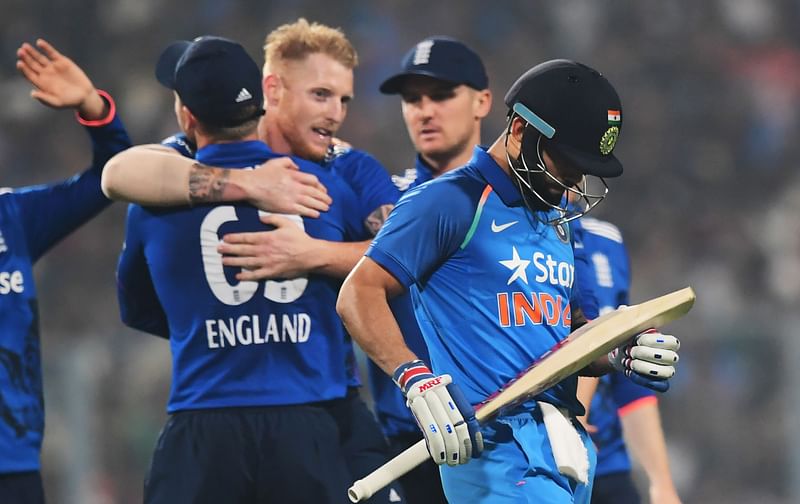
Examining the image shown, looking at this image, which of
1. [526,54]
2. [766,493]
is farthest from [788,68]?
[766,493]

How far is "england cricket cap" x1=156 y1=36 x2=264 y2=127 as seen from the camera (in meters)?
4.10

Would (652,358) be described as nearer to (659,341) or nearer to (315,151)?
(659,341)

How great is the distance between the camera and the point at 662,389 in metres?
3.57

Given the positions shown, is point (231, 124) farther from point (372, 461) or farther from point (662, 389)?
point (662, 389)

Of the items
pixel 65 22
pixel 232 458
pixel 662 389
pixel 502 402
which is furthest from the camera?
pixel 65 22

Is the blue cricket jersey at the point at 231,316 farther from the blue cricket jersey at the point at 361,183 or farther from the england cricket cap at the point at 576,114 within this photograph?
the england cricket cap at the point at 576,114

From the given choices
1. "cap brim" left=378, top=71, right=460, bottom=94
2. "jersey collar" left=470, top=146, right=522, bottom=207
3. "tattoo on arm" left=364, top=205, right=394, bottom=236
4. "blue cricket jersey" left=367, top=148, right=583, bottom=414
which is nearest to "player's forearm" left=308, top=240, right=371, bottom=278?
"tattoo on arm" left=364, top=205, right=394, bottom=236

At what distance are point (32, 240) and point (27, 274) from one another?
17cm

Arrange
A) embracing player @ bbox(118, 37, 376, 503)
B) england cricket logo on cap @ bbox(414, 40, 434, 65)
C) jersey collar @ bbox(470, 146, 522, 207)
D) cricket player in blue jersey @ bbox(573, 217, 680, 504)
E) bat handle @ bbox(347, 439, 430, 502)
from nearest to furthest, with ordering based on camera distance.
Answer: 1. bat handle @ bbox(347, 439, 430, 502)
2. jersey collar @ bbox(470, 146, 522, 207)
3. embracing player @ bbox(118, 37, 376, 503)
4. england cricket logo on cap @ bbox(414, 40, 434, 65)
5. cricket player in blue jersey @ bbox(573, 217, 680, 504)

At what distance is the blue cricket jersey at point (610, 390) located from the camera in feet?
18.4

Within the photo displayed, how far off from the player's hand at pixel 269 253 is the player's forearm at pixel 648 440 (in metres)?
2.11

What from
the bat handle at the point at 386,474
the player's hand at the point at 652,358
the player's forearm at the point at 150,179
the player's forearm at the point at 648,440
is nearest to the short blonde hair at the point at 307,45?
the player's forearm at the point at 150,179

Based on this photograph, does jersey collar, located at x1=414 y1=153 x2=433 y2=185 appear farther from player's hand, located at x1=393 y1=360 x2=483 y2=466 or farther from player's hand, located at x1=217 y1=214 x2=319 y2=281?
player's hand, located at x1=393 y1=360 x2=483 y2=466

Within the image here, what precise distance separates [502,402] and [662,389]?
54 cm
